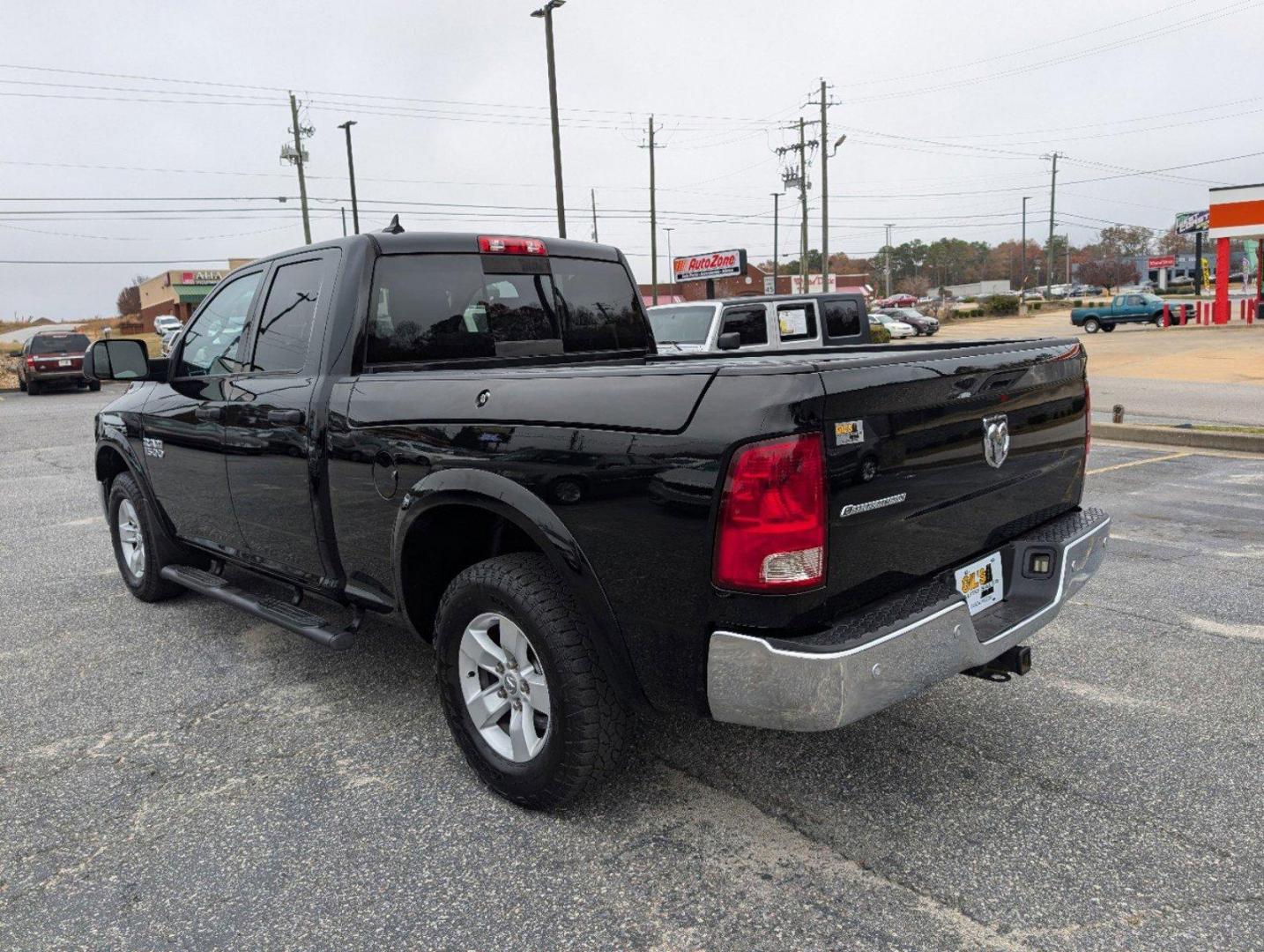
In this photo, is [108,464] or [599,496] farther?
[108,464]

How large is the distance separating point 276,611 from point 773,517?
2.48m

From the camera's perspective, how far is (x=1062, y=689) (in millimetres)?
3762

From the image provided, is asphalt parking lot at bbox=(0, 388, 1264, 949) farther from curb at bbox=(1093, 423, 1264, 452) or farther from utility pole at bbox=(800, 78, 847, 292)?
utility pole at bbox=(800, 78, 847, 292)

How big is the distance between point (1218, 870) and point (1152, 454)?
846 cm

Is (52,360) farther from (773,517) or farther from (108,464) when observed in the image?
(773,517)

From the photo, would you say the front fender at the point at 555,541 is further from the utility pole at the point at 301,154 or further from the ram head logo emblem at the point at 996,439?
the utility pole at the point at 301,154

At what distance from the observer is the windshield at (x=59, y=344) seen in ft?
84.0

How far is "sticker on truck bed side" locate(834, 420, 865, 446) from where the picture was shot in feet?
7.66

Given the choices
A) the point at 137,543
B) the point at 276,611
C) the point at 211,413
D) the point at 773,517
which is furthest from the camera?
the point at 137,543

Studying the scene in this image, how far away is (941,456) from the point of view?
2.68m

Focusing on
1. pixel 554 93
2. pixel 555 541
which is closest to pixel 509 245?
pixel 555 541

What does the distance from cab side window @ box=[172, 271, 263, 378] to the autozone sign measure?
40.4m

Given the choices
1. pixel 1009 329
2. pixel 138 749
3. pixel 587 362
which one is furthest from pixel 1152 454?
pixel 1009 329

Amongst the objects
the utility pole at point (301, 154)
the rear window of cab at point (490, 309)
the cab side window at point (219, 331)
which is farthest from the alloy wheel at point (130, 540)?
the utility pole at point (301, 154)
